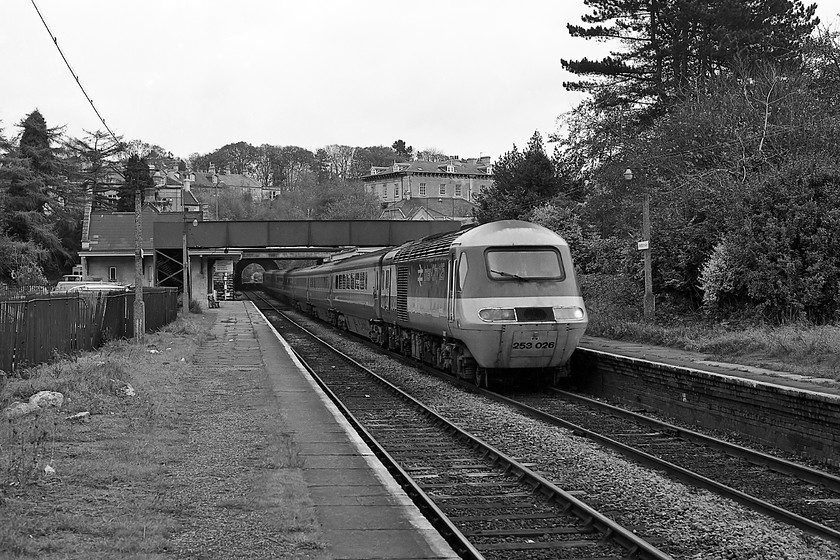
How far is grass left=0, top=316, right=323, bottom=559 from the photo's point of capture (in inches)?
256

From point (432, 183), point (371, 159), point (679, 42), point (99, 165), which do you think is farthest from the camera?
point (371, 159)

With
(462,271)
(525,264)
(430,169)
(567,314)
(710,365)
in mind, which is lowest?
(710,365)

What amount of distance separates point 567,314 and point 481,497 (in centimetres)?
746

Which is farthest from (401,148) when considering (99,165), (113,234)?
(113,234)

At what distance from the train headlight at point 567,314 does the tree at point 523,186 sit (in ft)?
83.9

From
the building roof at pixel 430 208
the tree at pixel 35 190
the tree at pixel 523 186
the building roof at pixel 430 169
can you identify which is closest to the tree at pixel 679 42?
the tree at pixel 523 186

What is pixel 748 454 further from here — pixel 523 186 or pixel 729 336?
pixel 523 186

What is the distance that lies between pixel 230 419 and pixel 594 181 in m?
31.1

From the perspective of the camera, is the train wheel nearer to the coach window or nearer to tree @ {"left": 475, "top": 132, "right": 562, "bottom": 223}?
the coach window

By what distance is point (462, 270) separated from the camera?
643 inches

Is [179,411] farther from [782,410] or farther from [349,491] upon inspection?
[782,410]

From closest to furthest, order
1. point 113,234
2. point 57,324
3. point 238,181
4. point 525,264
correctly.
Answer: point 525,264, point 57,324, point 113,234, point 238,181

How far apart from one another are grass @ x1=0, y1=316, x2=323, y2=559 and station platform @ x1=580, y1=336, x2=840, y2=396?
7.50m

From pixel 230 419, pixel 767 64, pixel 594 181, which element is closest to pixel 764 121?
pixel 767 64
